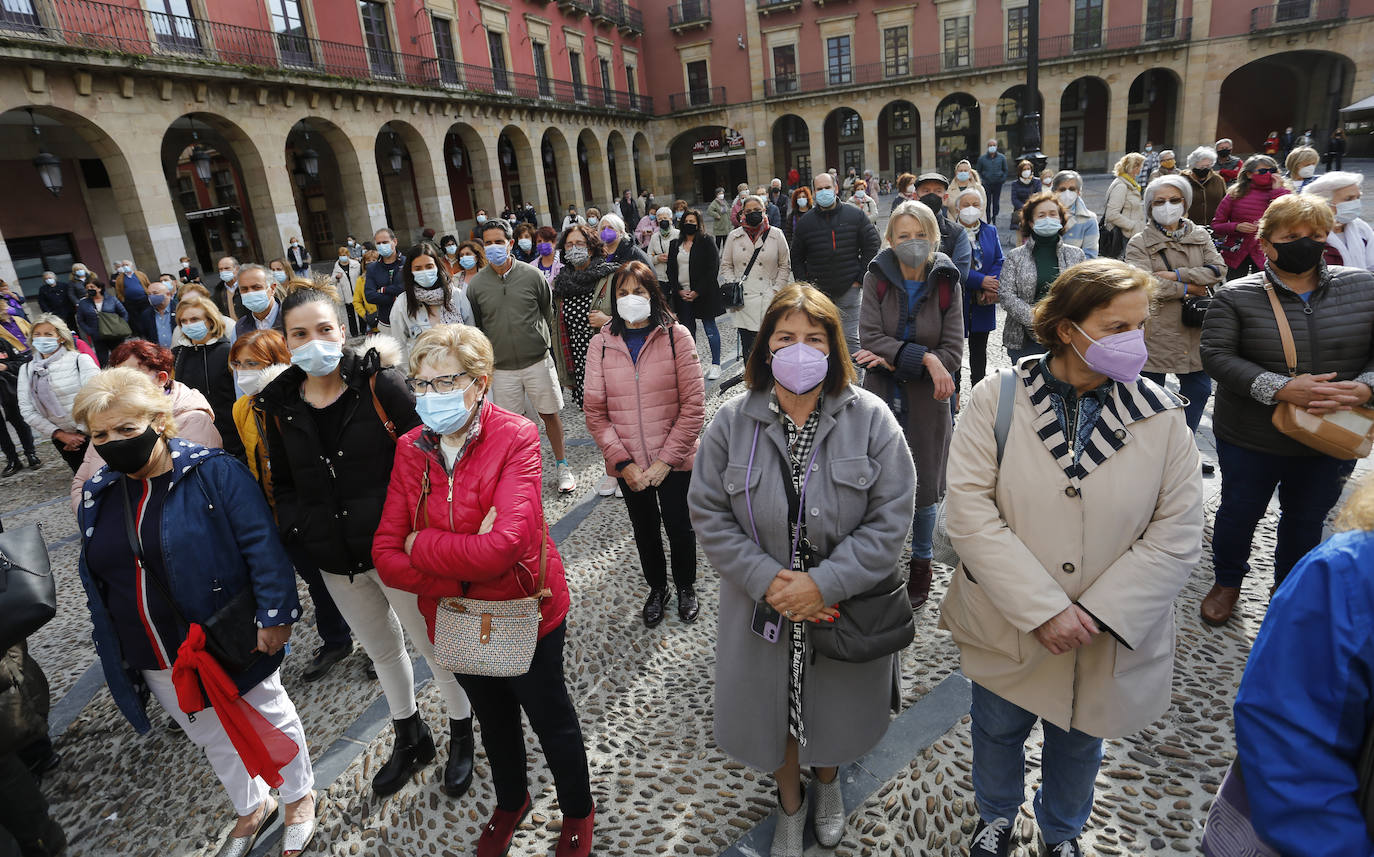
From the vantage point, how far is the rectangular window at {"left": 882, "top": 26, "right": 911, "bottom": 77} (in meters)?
31.2

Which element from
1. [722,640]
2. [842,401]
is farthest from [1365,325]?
[722,640]

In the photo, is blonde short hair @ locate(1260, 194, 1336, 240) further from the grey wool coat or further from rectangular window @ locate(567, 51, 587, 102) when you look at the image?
rectangular window @ locate(567, 51, 587, 102)

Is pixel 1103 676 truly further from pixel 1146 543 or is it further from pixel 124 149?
pixel 124 149

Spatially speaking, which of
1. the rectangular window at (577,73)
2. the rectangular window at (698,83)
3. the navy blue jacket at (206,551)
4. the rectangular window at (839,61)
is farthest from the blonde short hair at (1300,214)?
the rectangular window at (698,83)

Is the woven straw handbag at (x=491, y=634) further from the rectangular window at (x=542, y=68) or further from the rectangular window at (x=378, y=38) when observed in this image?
the rectangular window at (x=542, y=68)

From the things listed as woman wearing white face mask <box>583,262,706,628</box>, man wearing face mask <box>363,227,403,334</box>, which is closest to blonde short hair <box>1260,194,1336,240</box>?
woman wearing white face mask <box>583,262,706,628</box>

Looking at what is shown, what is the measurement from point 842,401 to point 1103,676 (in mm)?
1024

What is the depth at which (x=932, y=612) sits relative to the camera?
11.4ft

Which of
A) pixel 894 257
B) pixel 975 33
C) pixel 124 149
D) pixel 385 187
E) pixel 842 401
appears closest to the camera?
pixel 842 401

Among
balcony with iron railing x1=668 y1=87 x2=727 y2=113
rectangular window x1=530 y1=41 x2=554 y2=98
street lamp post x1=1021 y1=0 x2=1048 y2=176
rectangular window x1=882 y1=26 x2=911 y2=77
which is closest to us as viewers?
street lamp post x1=1021 y1=0 x2=1048 y2=176

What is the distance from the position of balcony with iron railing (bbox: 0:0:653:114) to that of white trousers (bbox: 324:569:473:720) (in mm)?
15144

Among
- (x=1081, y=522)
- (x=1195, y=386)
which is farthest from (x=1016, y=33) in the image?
(x=1081, y=522)

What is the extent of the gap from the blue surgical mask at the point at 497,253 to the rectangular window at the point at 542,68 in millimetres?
24597

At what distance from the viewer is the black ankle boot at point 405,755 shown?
A: 8.95 feet
